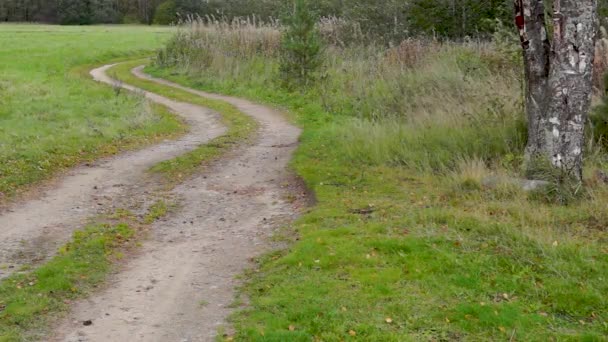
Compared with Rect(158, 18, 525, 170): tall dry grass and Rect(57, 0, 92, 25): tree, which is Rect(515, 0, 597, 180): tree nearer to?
Rect(158, 18, 525, 170): tall dry grass

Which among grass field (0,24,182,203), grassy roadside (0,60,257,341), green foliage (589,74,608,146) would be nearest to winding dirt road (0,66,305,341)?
grassy roadside (0,60,257,341)

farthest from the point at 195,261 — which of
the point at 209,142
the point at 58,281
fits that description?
the point at 209,142

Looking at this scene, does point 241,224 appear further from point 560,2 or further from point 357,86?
point 357,86

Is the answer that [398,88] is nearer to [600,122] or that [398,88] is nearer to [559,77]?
[600,122]

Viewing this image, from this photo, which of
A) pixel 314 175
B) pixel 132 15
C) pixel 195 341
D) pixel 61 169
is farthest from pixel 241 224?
pixel 132 15

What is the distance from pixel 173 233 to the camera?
8.21 m

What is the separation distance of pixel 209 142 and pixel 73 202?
4.94 metres

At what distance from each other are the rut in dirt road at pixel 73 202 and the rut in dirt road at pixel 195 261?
3.10 ft

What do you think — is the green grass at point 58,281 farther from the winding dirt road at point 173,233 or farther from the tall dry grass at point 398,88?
the tall dry grass at point 398,88

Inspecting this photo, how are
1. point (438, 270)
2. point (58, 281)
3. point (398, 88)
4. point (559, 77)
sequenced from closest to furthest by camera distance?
point (438, 270)
point (58, 281)
point (559, 77)
point (398, 88)

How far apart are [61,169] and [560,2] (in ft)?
27.3

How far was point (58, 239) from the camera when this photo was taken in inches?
308

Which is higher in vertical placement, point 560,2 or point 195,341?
point 560,2

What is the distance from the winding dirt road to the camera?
5629mm
